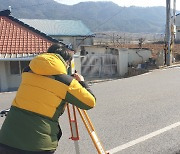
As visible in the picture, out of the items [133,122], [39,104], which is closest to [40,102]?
[39,104]

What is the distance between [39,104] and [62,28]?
49020 mm

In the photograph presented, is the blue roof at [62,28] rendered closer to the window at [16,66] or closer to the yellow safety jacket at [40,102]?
the window at [16,66]

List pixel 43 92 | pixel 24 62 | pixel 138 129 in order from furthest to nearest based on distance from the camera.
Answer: pixel 24 62, pixel 138 129, pixel 43 92

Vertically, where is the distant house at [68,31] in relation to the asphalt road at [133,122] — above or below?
above

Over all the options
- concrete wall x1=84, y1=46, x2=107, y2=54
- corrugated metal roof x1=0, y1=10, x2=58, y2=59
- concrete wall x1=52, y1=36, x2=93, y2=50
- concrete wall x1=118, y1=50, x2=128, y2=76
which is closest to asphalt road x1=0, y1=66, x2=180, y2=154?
corrugated metal roof x1=0, y1=10, x2=58, y2=59

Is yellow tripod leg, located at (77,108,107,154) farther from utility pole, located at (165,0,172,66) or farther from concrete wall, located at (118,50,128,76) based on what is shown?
concrete wall, located at (118,50,128,76)

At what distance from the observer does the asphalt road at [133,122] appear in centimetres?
505

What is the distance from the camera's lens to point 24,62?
52.9 ft

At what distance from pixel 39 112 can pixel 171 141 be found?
136 inches

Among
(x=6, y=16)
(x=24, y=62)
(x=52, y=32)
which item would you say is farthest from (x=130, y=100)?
(x=52, y=32)

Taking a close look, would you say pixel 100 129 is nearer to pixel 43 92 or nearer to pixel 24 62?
pixel 43 92

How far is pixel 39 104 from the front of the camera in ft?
8.06

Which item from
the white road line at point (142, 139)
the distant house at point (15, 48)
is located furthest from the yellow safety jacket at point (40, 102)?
the distant house at point (15, 48)

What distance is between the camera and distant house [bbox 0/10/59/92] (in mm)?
15638
